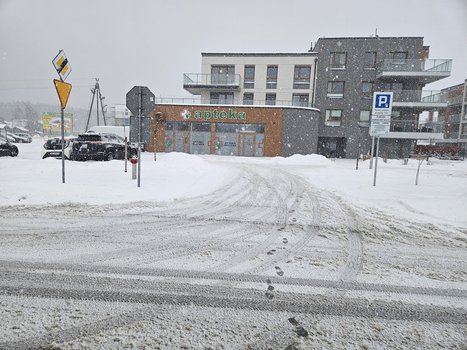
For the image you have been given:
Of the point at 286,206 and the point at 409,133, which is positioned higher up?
the point at 409,133

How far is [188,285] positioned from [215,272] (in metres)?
0.44

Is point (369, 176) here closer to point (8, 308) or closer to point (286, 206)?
point (286, 206)

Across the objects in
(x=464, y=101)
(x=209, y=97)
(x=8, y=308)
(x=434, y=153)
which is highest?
(x=464, y=101)

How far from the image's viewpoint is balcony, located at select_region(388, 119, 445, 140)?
30141 millimetres

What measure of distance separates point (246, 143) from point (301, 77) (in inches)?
474

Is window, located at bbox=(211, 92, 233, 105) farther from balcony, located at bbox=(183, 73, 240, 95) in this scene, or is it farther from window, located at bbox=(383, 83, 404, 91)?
window, located at bbox=(383, 83, 404, 91)

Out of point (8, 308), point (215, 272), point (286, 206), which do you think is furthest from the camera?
point (286, 206)

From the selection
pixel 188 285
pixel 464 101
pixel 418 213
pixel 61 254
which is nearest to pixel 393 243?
pixel 418 213

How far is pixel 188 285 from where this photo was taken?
3.11 m

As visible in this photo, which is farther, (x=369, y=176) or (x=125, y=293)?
(x=369, y=176)

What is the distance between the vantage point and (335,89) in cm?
3344

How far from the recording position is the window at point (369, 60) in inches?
1292

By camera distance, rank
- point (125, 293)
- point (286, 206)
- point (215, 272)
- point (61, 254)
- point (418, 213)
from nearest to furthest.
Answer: point (125, 293)
point (215, 272)
point (61, 254)
point (418, 213)
point (286, 206)

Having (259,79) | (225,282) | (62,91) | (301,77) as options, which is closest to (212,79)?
(259,79)
